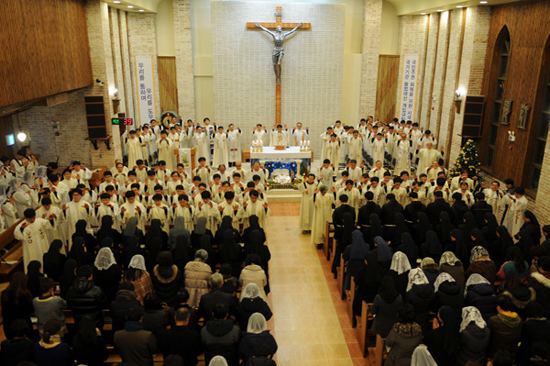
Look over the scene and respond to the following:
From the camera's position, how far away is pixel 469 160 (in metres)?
12.9

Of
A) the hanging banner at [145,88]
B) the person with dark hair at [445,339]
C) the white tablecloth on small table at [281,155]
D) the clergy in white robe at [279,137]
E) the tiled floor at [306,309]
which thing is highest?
the hanging banner at [145,88]

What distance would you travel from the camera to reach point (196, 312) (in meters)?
5.88

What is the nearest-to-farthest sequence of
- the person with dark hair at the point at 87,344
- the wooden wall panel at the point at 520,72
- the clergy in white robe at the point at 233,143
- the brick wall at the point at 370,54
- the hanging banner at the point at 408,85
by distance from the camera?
1. the person with dark hair at the point at 87,344
2. the wooden wall panel at the point at 520,72
3. the clergy in white robe at the point at 233,143
4. the hanging banner at the point at 408,85
5. the brick wall at the point at 370,54

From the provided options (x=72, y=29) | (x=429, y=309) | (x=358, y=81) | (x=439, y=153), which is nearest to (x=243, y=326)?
(x=429, y=309)

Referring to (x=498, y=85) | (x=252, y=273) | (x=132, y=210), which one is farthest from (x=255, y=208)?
(x=498, y=85)

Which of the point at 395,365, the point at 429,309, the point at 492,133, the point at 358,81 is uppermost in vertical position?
the point at 358,81

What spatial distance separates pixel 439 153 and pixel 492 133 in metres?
1.70

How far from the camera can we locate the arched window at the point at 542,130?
36.0 feet

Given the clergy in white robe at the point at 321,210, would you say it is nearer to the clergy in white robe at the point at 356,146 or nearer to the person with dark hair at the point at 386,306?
the person with dark hair at the point at 386,306

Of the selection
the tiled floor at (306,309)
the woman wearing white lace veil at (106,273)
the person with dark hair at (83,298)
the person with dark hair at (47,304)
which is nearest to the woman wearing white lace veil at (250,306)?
the tiled floor at (306,309)

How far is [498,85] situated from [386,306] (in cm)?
1008

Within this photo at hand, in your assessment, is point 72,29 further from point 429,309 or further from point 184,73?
point 429,309

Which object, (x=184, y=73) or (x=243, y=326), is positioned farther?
(x=184, y=73)

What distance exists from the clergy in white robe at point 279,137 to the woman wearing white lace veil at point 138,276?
1005 cm
